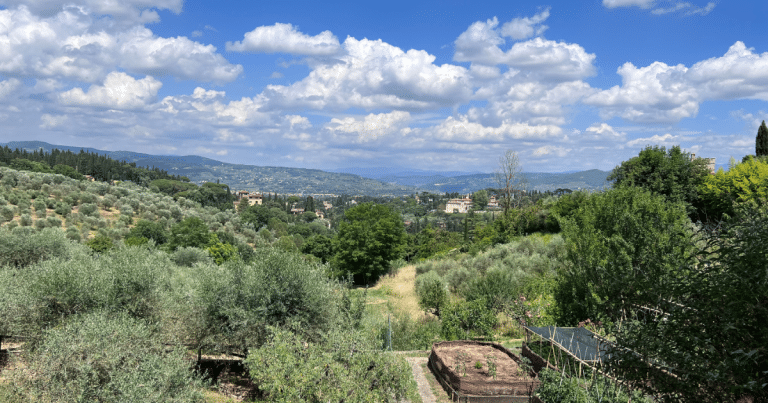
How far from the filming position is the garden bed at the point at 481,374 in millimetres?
11430

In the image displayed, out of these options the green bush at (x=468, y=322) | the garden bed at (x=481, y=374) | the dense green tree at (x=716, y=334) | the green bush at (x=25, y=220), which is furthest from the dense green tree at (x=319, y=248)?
the dense green tree at (x=716, y=334)

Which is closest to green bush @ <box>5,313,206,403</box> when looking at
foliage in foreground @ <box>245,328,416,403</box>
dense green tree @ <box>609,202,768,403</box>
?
foliage in foreground @ <box>245,328,416,403</box>

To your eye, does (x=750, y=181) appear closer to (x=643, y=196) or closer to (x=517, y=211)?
(x=517, y=211)

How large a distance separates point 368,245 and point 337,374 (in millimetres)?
33337

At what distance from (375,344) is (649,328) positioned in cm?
580

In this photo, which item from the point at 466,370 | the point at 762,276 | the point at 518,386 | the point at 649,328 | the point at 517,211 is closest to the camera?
the point at 762,276

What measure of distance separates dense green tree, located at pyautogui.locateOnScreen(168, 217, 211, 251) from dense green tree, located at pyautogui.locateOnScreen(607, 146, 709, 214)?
3941cm

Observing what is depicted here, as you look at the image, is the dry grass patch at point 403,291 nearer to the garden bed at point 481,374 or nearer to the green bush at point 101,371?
the garden bed at point 481,374

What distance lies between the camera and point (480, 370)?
1259 centimetres

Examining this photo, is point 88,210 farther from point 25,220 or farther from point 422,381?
point 422,381

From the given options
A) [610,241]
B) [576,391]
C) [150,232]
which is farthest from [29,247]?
[150,232]

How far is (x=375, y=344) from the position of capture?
9719 millimetres

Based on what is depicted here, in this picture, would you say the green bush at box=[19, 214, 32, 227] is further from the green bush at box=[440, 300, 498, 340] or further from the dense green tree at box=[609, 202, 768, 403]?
the dense green tree at box=[609, 202, 768, 403]

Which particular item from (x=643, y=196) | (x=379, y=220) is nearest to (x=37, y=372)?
(x=643, y=196)
